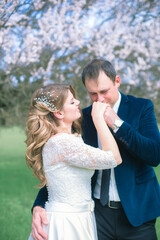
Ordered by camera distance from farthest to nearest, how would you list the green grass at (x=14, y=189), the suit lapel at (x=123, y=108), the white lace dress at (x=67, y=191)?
the green grass at (x=14, y=189) → the suit lapel at (x=123, y=108) → the white lace dress at (x=67, y=191)

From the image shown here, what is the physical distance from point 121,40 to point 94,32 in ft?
2.61

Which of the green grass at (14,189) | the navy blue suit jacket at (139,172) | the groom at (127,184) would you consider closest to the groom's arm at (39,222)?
the groom at (127,184)

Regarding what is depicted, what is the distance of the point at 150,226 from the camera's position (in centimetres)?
236

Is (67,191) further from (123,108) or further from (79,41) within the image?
(79,41)

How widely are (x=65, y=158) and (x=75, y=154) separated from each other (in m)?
0.08

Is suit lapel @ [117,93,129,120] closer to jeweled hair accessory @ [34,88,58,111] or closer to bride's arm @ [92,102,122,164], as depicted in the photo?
bride's arm @ [92,102,122,164]

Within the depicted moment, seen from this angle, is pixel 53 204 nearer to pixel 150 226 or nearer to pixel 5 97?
pixel 150 226

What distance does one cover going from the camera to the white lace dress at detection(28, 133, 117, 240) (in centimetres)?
216

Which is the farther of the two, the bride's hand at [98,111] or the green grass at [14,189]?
the green grass at [14,189]

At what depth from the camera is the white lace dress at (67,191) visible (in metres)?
2.16

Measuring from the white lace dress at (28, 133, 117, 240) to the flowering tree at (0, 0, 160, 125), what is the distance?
5.43 meters

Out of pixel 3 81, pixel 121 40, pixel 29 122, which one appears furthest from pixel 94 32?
pixel 29 122

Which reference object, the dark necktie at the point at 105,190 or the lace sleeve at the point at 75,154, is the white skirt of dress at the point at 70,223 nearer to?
the dark necktie at the point at 105,190

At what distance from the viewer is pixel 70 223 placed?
7.30 ft
